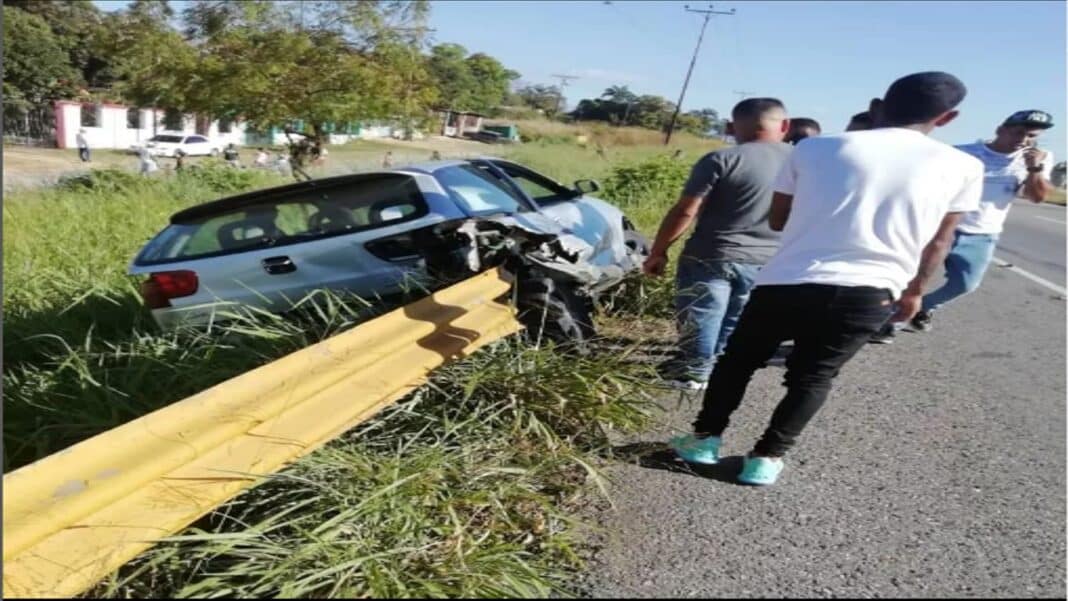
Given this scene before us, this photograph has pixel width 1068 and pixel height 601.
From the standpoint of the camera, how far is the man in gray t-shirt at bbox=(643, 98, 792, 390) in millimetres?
3605

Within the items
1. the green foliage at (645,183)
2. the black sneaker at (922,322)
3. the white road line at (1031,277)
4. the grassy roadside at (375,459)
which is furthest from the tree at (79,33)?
the white road line at (1031,277)

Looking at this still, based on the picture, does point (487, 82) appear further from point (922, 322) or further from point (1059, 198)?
point (922, 322)

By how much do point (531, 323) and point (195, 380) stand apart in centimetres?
159

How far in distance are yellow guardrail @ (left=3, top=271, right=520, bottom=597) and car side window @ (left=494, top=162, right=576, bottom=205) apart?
3.61m

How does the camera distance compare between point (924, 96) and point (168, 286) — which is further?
point (168, 286)

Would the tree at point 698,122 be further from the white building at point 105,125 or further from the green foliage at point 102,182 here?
the green foliage at point 102,182

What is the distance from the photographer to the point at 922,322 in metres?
5.36

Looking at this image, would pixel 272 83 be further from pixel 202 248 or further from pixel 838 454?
pixel 838 454

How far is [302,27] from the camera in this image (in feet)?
40.1

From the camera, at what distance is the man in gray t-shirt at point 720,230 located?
3605 mm

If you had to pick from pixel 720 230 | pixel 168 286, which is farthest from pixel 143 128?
pixel 720 230

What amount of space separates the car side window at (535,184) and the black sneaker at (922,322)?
2.88 metres

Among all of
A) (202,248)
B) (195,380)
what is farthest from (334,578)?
(202,248)

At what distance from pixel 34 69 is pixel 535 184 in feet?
81.3
